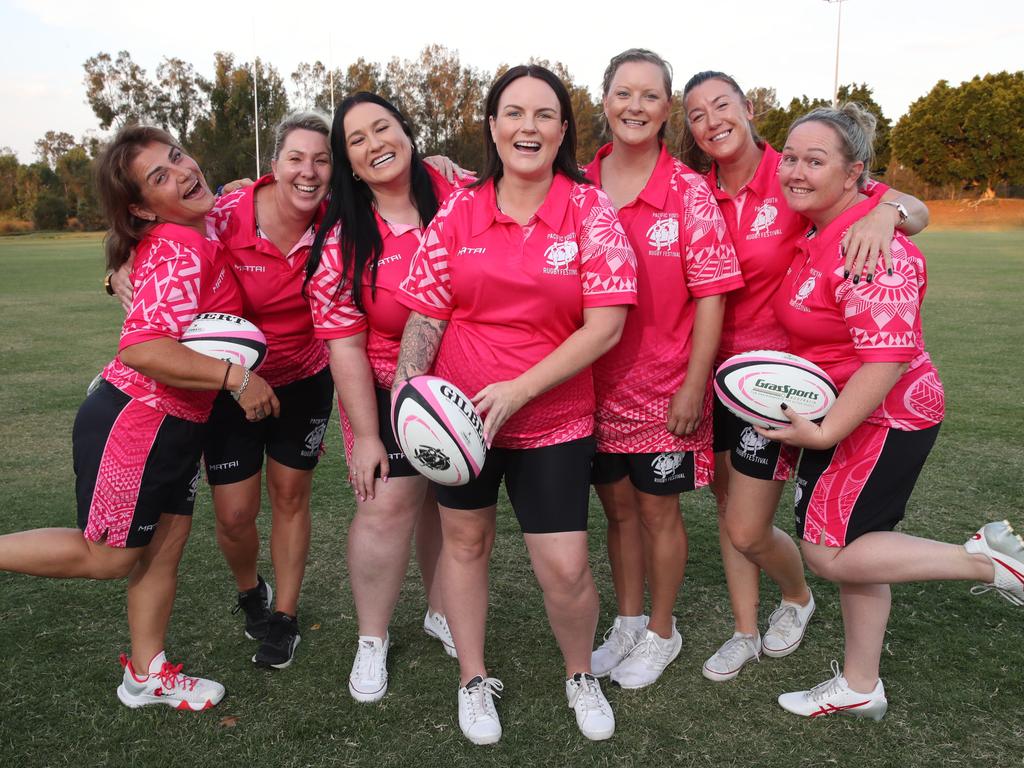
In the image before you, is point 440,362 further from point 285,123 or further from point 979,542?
point 979,542

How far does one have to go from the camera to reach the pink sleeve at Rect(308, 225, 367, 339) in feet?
10.0

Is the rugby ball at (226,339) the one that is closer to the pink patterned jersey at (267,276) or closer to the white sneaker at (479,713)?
the pink patterned jersey at (267,276)

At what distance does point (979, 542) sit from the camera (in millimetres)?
2756

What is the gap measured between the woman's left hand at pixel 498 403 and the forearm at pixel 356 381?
65 cm

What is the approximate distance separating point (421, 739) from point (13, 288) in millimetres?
19061

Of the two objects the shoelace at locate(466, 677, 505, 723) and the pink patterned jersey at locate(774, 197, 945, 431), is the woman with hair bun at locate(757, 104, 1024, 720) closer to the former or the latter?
the pink patterned jersey at locate(774, 197, 945, 431)

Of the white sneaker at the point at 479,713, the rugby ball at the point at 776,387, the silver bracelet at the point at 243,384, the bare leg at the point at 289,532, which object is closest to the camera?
the rugby ball at the point at 776,387

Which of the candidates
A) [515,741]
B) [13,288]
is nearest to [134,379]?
[515,741]

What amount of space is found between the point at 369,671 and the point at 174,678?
726 mm

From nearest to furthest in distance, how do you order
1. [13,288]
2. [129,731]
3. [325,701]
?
[129,731] → [325,701] → [13,288]

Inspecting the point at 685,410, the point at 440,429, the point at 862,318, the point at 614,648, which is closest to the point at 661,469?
the point at 685,410

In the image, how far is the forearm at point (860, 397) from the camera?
2.67 m

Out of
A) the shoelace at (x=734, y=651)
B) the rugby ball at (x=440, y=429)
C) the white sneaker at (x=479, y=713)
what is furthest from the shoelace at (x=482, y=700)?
the shoelace at (x=734, y=651)

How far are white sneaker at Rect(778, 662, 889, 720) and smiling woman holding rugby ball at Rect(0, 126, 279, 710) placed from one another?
→ 2.17 m
